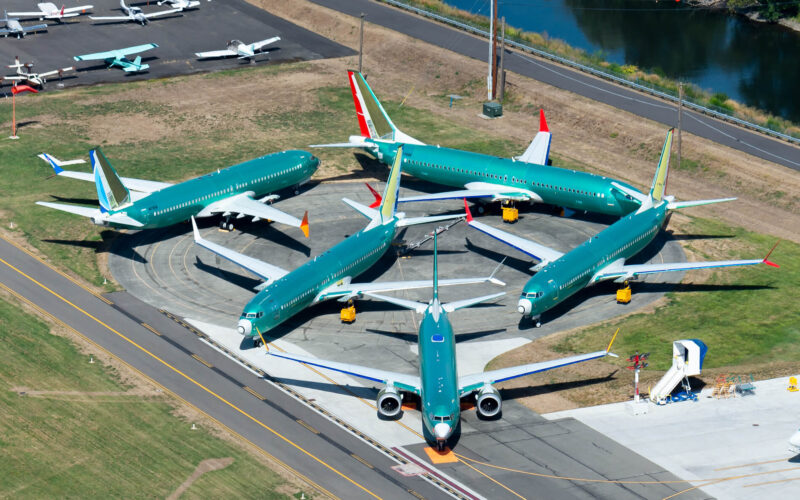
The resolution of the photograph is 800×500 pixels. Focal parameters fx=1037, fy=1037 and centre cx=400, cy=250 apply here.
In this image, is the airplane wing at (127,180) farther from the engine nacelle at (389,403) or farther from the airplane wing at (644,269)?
the airplane wing at (644,269)

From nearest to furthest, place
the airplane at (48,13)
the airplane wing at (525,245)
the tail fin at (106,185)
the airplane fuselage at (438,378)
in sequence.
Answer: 1. the airplane fuselage at (438,378)
2. the airplane wing at (525,245)
3. the tail fin at (106,185)
4. the airplane at (48,13)

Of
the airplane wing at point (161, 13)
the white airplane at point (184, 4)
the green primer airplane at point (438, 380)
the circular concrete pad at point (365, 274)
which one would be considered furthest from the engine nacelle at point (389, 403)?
the white airplane at point (184, 4)

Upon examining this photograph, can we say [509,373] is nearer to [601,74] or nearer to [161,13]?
[601,74]

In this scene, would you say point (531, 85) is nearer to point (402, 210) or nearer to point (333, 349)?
point (402, 210)

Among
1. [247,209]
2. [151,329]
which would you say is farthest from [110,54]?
[151,329]

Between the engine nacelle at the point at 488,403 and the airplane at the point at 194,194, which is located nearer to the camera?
the engine nacelle at the point at 488,403

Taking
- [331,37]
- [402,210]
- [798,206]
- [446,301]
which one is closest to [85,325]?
[446,301]
